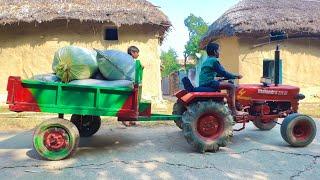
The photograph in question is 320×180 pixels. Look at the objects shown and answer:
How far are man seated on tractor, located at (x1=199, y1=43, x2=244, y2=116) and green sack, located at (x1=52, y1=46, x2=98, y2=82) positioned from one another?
1.80 metres

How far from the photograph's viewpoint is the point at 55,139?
5.46 meters

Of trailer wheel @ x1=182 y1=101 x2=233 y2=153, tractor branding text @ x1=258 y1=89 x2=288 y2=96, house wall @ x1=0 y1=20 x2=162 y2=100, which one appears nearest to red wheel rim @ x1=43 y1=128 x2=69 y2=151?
trailer wheel @ x1=182 y1=101 x2=233 y2=153

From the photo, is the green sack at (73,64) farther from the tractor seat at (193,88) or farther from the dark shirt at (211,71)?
the dark shirt at (211,71)

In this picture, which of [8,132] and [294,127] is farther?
[8,132]

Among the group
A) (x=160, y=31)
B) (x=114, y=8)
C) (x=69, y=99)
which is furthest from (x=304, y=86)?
(x=69, y=99)

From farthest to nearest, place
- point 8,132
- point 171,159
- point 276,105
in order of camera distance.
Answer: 1. point 8,132
2. point 276,105
3. point 171,159

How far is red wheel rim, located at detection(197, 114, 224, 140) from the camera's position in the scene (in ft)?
20.1

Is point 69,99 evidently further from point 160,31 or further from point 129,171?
point 160,31

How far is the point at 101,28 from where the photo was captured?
50.2 feet

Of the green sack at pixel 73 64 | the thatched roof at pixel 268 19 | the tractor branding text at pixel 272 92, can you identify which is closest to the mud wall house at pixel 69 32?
the thatched roof at pixel 268 19

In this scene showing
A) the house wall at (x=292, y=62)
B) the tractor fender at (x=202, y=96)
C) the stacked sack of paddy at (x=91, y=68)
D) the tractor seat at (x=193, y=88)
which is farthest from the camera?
the house wall at (x=292, y=62)

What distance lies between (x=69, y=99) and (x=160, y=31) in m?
10.6

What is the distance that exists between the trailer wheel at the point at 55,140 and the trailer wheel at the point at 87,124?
154 cm

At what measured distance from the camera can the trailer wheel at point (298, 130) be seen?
6.46 m
